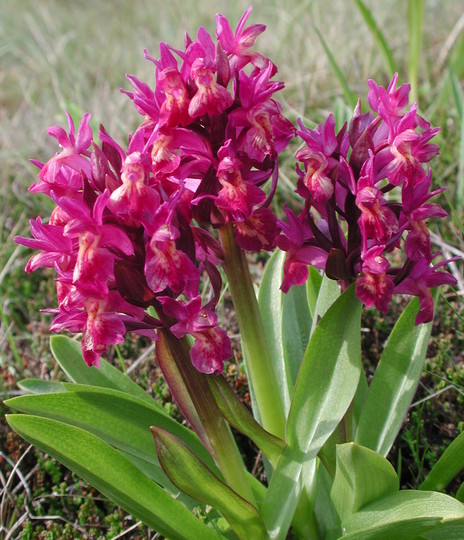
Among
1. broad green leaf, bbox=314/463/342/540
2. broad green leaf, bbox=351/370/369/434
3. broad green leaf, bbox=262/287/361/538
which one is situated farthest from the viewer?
broad green leaf, bbox=351/370/369/434

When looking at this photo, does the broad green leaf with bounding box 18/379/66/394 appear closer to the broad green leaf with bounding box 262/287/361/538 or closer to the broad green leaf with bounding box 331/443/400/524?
the broad green leaf with bounding box 262/287/361/538

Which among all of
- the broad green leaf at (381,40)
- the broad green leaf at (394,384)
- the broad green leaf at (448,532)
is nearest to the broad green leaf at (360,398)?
the broad green leaf at (394,384)

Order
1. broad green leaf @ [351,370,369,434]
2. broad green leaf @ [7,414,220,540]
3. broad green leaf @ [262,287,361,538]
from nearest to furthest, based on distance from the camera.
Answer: broad green leaf @ [7,414,220,540]
broad green leaf @ [262,287,361,538]
broad green leaf @ [351,370,369,434]

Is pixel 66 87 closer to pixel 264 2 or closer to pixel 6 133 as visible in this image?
pixel 6 133

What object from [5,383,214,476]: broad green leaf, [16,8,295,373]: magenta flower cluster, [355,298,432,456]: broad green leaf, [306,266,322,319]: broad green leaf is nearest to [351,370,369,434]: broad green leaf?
[355,298,432,456]: broad green leaf

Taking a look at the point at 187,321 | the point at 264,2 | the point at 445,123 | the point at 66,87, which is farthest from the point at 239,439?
the point at 264,2

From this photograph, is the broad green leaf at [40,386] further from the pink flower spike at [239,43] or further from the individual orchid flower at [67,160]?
the pink flower spike at [239,43]
